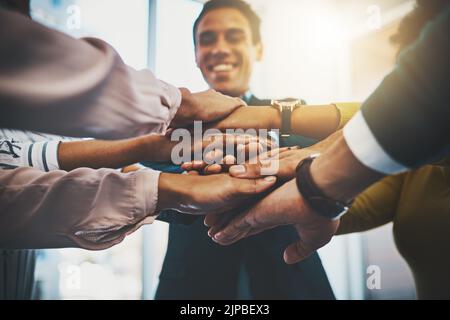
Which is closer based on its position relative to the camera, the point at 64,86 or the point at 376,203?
the point at 64,86

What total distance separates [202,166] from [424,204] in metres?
0.52

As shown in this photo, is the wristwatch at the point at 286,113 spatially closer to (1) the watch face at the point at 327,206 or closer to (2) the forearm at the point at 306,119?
(2) the forearm at the point at 306,119

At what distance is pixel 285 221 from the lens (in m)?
0.66

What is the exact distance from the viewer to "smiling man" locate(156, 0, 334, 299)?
821 millimetres

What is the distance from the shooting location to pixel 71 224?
65 centimetres

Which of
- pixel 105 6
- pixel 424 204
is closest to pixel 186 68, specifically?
pixel 105 6

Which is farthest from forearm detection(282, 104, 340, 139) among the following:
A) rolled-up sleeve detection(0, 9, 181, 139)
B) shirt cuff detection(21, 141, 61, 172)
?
shirt cuff detection(21, 141, 61, 172)

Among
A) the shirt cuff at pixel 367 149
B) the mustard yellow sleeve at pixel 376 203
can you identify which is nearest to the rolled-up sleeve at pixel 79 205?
the shirt cuff at pixel 367 149

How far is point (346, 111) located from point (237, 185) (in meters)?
0.31

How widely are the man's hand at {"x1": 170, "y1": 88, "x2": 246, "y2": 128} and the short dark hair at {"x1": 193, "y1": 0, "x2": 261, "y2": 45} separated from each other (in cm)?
26

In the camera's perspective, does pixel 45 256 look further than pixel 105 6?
Yes

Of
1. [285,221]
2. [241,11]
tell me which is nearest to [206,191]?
Answer: [285,221]

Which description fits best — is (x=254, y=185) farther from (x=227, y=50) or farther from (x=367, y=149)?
(x=227, y=50)
